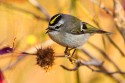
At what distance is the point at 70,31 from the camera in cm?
124

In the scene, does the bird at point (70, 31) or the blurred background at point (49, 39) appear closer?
the bird at point (70, 31)

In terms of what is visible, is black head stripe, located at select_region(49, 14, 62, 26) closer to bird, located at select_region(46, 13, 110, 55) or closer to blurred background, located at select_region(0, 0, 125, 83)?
bird, located at select_region(46, 13, 110, 55)

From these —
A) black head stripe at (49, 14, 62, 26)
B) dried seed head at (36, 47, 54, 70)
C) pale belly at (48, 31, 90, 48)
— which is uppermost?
black head stripe at (49, 14, 62, 26)

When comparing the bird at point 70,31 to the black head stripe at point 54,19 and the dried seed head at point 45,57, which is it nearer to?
the black head stripe at point 54,19

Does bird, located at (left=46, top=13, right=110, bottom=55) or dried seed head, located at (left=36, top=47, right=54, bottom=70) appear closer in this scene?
dried seed head, located at (left=36, top=47, right=54, bottom=70)

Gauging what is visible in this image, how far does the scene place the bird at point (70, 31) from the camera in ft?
3.84

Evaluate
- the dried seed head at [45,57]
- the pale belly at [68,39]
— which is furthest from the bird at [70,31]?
the dried seed head at [45,57]

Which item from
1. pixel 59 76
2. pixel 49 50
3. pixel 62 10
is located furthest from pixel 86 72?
pixel 49 50

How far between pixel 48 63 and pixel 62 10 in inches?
16.7

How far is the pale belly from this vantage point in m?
1.16

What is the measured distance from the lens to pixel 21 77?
1.24 metres

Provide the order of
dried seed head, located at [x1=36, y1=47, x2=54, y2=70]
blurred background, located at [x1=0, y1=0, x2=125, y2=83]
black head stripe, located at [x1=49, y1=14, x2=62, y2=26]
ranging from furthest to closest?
blurred background, located at [x1=0, y1=0, x2=125, y2=83]
black head stripe, located at [x1=49, y1=14, x2=62, y2=26]
dried seed head, located at [x1=36, y1=47, x2=54, y2=70]

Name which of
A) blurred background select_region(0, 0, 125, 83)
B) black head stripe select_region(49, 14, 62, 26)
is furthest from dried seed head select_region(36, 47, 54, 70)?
blurred background select_region(0, 0, 125, 83)

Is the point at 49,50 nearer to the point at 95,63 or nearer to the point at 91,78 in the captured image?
the point at 95,63
